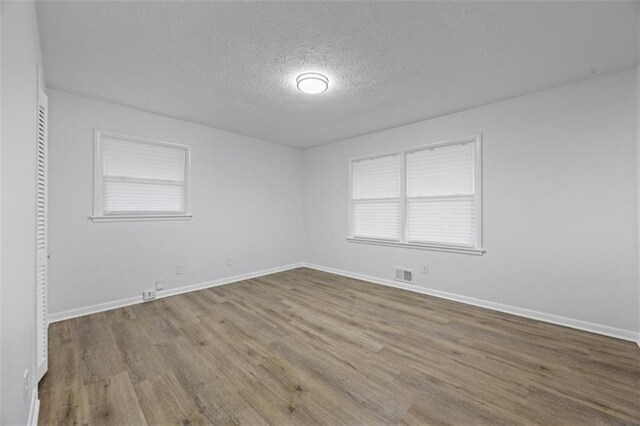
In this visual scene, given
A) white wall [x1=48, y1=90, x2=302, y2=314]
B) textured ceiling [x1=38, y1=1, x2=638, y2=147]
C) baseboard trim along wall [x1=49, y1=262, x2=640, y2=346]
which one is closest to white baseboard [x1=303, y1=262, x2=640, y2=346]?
baseboard trim along wall [x1=49, y1=262, x2=640, y2=346]

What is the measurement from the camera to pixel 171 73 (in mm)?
2578

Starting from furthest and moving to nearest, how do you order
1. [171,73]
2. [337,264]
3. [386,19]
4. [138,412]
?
[337,264] → [171,73] → [386,19] → [138,412]

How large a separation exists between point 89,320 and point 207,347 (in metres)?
1.65

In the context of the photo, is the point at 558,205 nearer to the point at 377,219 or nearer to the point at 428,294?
the point at 428,294

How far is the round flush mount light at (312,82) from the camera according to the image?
2568mm

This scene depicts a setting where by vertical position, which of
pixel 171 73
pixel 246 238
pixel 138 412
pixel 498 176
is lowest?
pixel 138 412

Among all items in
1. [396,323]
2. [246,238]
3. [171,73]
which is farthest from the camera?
[246,238]

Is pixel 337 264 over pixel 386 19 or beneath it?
beneath

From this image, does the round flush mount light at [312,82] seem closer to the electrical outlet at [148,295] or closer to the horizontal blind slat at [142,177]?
the horizontal blind slat at [142,177]

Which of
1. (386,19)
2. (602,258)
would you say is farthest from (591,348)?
(386,19)

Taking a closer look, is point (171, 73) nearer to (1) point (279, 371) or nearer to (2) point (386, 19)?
(2) point (386, 19)

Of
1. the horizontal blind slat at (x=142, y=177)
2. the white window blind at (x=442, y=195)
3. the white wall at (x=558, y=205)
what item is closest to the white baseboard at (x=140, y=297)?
the horizontal blind slat at (x=142, y=177)

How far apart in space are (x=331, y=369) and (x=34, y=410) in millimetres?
1831

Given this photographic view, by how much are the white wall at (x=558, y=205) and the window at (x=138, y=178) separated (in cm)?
377
